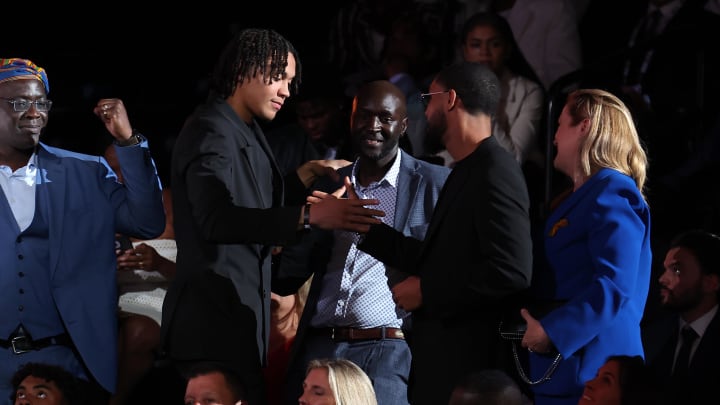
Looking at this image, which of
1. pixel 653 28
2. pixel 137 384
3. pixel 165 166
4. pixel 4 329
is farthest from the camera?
pixel 165 166

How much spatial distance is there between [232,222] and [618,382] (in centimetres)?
131

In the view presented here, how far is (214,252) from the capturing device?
4.14m

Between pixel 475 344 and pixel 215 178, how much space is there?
39.6 inches

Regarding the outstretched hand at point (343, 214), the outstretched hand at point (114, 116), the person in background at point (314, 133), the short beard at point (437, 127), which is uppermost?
the short beard at point (437, 127)

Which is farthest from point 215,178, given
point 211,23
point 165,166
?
point 211,23

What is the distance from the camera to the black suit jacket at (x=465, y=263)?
3.77 metres

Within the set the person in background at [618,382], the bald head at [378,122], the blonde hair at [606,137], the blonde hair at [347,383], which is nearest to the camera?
the person in background at [618,382]

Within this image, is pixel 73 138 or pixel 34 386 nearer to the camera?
pixel 34 386

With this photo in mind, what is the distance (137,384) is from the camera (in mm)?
5367

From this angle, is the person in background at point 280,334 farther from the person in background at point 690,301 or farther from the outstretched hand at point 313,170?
the person in background at point 690,301

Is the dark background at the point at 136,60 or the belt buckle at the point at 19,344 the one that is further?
the dark background at the point at 136,60

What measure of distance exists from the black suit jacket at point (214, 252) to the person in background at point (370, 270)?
1.48ft

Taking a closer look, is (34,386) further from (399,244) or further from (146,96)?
→ (146,96)

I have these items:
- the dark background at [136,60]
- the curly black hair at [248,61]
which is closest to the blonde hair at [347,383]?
the curly black hair at [248,61]
